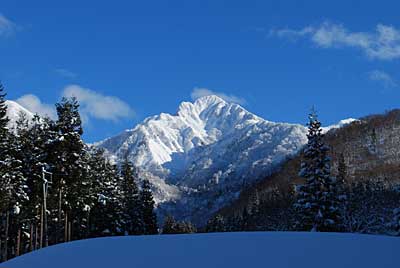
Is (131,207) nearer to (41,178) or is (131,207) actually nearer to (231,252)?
(41,178)

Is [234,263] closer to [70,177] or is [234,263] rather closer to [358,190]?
[70,177]

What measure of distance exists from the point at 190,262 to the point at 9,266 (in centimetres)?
501

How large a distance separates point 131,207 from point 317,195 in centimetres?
2982

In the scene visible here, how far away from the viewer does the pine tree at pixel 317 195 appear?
1087 inches

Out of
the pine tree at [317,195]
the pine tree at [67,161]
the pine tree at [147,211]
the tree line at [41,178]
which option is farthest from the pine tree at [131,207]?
the pine tree at [317,195]

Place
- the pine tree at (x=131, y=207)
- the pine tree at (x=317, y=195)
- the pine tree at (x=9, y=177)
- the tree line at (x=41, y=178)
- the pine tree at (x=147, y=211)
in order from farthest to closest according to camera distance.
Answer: the pine tree at (x=147, y=211)
the pine tree at (x=131, y=207)
the tree line at (x=41, y=178)
the pine tree at (x=9, y=177)
the pine tree at (x=317, y=195)

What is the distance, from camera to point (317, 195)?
2792cm

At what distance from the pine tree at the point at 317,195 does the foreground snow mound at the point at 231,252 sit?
1279cm

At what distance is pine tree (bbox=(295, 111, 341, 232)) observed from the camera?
2761 cm

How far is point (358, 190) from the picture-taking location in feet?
399

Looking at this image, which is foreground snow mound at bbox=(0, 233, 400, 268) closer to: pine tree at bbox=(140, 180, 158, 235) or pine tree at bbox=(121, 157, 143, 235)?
pine tree at bbox=(121, 157, 143, 235)

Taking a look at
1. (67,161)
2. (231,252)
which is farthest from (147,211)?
(231,252)

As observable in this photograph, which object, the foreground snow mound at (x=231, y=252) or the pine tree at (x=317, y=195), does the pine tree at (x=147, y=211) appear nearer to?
the pine tree at (x=317, y=195)

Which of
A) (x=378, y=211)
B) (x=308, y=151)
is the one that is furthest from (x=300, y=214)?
(x=378, y=211)
